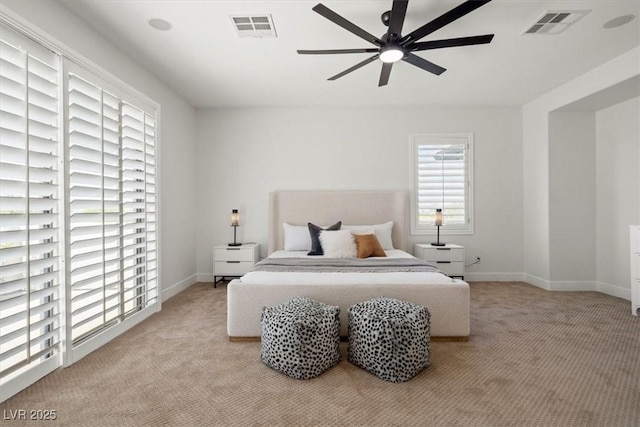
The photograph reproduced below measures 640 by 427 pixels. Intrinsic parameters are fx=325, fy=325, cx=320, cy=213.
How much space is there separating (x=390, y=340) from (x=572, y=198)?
378cm

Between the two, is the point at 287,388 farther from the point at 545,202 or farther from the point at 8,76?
the point at 545,202

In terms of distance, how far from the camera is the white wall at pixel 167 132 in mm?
2332

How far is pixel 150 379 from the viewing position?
2100mm

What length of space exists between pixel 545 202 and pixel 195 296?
4754 millimetres

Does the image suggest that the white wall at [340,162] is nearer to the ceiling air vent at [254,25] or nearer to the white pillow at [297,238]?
the white pillow at [297,238]

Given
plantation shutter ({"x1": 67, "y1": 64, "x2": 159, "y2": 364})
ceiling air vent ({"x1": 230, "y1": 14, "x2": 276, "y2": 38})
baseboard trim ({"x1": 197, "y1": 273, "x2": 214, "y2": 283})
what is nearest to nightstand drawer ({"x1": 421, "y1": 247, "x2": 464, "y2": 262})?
baseboard trim ({"x1": 197, "y1": 273, "x2": 214, "y2": 283})

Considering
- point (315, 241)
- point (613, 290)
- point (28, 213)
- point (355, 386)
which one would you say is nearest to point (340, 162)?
point (315, 241)

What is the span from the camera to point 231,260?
4.49 meters

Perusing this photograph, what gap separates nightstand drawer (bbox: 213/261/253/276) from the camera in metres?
4.48

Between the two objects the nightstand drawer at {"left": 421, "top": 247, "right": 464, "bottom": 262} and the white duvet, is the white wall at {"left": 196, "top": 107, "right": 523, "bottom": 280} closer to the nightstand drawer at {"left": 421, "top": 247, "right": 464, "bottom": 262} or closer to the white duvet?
the nightstand drawer at {"left": 421, "top": 247, "right": 464, "bottom": 262}

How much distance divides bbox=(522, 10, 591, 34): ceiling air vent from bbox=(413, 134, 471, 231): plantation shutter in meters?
2.15

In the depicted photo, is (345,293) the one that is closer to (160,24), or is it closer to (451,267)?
(451,267)

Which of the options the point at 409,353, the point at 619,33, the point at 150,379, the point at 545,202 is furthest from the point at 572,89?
the point at 150,379

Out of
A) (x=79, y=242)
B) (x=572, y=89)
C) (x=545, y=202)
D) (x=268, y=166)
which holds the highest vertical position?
(x=572, y=89)
